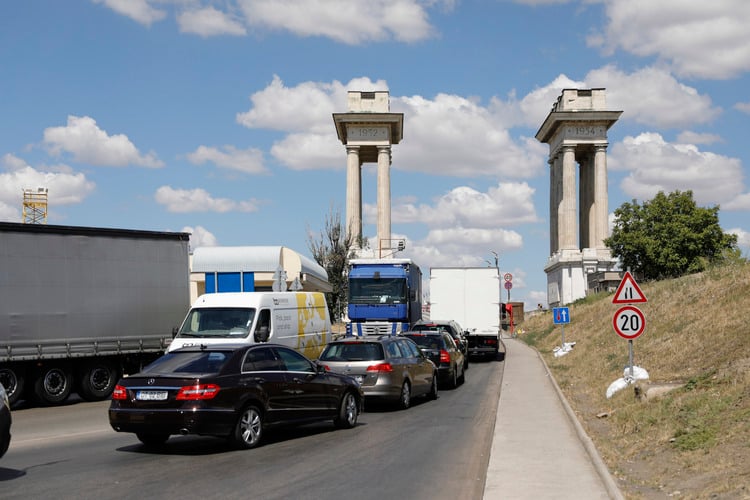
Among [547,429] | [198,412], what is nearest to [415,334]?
[547,429]

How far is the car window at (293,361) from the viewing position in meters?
13.4

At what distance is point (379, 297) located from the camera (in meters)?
31.4

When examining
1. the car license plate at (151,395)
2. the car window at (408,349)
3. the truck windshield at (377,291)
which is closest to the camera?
the car license plate at (151,395)

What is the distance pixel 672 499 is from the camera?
8789 mm

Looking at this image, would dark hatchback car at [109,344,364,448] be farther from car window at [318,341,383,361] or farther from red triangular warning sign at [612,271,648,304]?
red triangular warning sign at [612,271,648,304]

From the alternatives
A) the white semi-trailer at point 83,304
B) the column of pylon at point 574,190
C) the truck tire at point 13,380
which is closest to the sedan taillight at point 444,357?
the white semi-trailer at point 83,304

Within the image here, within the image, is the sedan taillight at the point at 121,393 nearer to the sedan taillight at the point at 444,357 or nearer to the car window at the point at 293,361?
the car window at the point at 293,361

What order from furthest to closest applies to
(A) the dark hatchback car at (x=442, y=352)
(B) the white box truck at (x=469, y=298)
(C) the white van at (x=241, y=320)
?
(B) the white box truck at (x=469, y=298), (A) the dark hatchback car at (x=442, y=352), (C) the white van at (x=241, y=320)

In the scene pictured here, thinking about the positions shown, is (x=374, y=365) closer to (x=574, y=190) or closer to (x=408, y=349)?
(x=408, y=349)

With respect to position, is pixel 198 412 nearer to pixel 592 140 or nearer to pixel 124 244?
pixel 124 244

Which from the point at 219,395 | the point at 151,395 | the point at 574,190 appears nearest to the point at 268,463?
the point at 219,395

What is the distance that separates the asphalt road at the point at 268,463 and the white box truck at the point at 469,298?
20979 millimetres

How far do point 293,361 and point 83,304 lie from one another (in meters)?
9.49

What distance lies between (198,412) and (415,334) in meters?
13.5
